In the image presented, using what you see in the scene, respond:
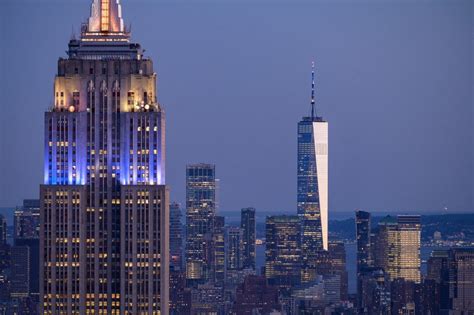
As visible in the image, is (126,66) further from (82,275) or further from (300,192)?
(300,192)

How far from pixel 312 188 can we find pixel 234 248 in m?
9.79

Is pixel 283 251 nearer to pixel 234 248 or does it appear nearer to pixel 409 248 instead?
pixel 234 248

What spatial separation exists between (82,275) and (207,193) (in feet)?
93.8

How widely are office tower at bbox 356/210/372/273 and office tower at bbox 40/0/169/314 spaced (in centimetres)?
3068

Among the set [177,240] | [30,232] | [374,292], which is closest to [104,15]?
[30,232]

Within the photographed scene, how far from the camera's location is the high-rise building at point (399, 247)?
57094 mm

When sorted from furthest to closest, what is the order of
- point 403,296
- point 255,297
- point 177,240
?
point 255,297
point 403,296
point 177,240

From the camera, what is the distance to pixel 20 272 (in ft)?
143

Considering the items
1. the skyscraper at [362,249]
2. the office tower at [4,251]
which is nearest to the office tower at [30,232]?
the office tower at [4,251]

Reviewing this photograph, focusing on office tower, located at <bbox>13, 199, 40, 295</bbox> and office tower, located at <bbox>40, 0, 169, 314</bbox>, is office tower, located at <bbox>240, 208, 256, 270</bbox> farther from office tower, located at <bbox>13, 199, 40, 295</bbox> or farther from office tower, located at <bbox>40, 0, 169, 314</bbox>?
office tower, located at <bbox>40, 0, 169, 314</bbox>

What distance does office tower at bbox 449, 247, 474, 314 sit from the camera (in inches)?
2052

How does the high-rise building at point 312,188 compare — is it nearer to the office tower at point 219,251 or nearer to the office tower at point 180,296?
the office tower at point 219,251

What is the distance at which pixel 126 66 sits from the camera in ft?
94.3

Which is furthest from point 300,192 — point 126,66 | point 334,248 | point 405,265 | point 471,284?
point 126,66
